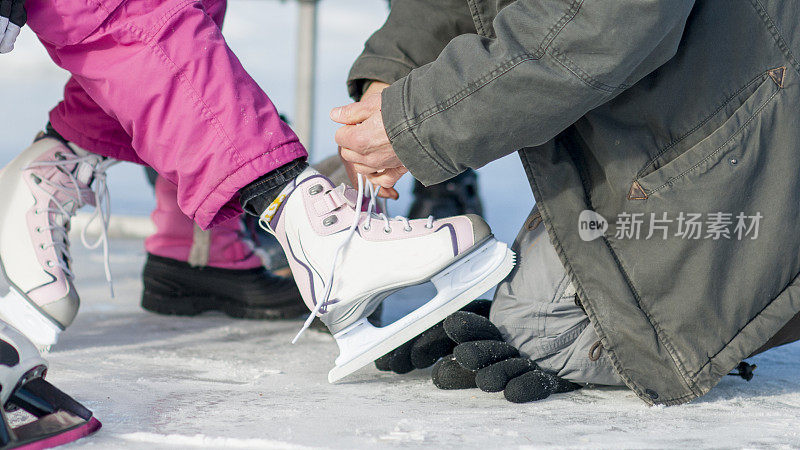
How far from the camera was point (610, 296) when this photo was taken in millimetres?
1003

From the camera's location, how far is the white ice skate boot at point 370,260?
102 cm

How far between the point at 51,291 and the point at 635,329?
0.93m

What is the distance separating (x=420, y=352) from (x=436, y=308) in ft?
0.40

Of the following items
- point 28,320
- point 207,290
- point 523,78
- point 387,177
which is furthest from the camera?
point 207,290

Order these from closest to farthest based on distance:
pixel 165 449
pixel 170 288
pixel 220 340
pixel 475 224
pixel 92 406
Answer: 1. pixel 165 449
2. pixel 92 406
3. pixel 475 224
4. pixel 220 340
5. pixel 170 288

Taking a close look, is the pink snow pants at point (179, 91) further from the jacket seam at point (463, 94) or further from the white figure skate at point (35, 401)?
the white figure skate at point (35, 401)

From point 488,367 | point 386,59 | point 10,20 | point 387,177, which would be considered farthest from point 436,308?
point 10,20

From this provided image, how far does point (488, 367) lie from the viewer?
104cm

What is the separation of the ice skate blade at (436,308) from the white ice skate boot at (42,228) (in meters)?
0.53

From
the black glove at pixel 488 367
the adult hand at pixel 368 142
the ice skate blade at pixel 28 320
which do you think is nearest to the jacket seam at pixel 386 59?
the adult hand at pixel 368 142

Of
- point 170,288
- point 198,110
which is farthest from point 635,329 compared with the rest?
point 170,288

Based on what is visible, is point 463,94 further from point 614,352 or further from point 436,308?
point 614,352

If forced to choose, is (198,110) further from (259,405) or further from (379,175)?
(259,405)
